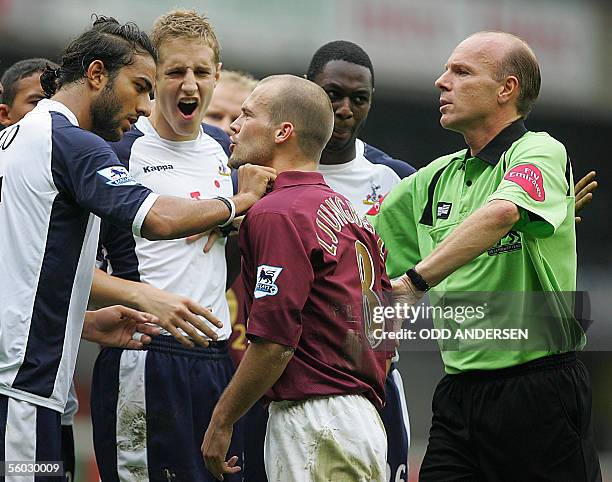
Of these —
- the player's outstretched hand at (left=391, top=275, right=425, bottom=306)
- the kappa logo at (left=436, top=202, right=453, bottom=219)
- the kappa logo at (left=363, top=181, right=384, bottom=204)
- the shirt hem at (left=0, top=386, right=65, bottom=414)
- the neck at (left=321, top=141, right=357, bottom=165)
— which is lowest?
the shirt hem at (left=0, top=386, right=65, bottom=414)

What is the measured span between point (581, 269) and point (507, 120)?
32.3 ft

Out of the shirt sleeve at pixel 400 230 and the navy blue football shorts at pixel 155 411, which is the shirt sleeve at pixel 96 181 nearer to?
the navy blue football shorts at pixel 155 411

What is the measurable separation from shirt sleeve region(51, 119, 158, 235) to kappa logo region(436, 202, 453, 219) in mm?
1457

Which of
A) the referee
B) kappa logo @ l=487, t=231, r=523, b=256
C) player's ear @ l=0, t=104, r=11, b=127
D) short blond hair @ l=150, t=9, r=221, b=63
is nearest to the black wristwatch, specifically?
the referee

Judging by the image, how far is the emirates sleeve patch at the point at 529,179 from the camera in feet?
15.0

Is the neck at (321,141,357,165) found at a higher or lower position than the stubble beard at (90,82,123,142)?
higher

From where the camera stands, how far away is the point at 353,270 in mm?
4207

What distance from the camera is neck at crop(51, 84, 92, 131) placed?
15.1ft

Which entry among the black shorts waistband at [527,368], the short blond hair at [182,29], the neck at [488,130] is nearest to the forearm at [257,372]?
the black shorts waistband at [527,368]

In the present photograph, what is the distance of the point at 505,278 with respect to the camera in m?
4.86

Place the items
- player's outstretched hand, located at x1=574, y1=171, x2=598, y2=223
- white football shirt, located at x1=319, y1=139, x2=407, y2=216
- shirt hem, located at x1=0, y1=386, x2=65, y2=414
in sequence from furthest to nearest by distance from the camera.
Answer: white football shirt, located at x1=319, y1=139, x2=407, y2=216 → player's outstretched hand, located at x1=574, y1=171, x2=598, y2=223 → shirt hem, located at x1=0, y1=386, x2=65, y2=414

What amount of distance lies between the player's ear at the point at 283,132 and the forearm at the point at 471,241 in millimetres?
739

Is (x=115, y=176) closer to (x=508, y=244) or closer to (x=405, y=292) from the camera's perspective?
(x=405, y=292)

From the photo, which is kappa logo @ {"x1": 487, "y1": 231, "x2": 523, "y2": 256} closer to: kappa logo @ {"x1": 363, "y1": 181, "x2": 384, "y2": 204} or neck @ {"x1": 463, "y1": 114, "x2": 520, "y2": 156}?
neck @ {"x1": 463, "y1": 114, "x2": 520, "y2": 156}
